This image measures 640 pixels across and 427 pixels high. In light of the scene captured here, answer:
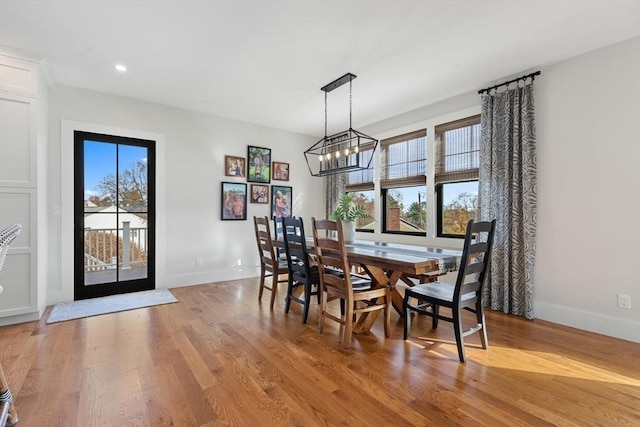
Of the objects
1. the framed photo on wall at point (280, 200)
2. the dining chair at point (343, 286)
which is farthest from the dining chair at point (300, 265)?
the framed photo on wall at point (280, 200)

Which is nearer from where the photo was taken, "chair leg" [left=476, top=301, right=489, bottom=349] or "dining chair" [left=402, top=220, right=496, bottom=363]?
"dining chair" [left=402, top=220, right=496, bottom=363]

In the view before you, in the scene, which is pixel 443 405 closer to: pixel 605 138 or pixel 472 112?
pixel 605 138

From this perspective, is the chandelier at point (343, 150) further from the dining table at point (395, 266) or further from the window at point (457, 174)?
the dining table at point (395, 266)

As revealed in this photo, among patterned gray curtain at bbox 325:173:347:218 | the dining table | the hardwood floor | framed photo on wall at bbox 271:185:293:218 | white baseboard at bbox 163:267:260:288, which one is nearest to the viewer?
the hardwood floor

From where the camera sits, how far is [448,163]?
3881 millimetres

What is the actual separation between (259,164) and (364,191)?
190 cm

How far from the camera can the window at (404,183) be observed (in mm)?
4246

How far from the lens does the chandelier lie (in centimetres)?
330

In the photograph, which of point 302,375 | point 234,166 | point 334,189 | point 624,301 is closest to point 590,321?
point 624,301

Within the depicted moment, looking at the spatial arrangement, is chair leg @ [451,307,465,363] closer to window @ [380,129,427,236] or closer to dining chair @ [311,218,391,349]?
dining chair @ [311,218,391,349]

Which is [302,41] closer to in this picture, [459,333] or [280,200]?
[459,333]

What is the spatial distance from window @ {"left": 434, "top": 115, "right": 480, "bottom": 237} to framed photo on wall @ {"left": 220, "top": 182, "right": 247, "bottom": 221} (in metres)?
3.02

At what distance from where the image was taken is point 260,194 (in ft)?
16.6

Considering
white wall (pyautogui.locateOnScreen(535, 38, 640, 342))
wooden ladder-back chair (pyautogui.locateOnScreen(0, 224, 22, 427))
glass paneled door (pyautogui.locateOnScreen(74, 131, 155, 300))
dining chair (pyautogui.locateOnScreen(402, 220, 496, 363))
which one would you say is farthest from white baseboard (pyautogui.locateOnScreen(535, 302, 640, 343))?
glass paneled door (pyautogui.locateOnScreen(74, 131, 155, 300))
